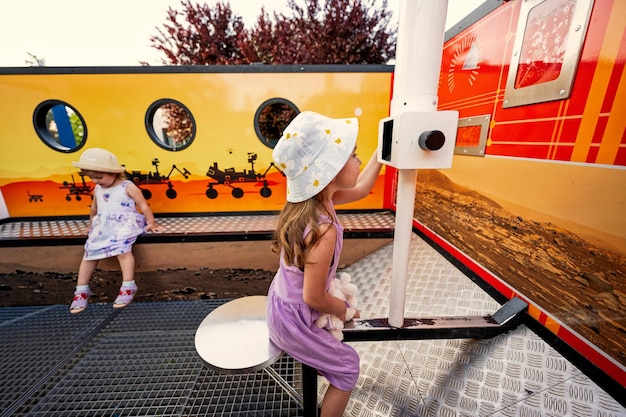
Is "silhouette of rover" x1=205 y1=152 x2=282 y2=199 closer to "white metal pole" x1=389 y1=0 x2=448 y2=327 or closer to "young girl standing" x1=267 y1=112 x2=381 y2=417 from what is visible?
"young girl standing" x1=267 y1=112 x2=381 y2=417

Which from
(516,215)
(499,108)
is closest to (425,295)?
(516,215)

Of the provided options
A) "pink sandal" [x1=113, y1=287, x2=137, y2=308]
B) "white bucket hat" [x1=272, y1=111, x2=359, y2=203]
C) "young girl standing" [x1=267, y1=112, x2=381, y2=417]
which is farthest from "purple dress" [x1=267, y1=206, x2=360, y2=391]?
"pink sandal" [x1=113, y1=287, x2=137, y2=308]

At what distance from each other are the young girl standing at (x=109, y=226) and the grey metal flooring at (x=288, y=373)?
0.27 m

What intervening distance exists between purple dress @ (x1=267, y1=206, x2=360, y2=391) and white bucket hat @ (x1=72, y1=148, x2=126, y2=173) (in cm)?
224

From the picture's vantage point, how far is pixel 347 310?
4.05 feet

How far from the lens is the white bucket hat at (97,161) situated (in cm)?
235

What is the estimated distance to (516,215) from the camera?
1.48 meters

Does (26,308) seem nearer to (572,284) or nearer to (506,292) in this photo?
(506,292)

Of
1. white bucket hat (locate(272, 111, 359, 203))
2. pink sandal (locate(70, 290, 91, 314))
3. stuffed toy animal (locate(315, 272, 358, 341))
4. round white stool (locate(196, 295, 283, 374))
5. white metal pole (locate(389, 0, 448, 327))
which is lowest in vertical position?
pink sandal (locate(70, 290, 91, 314))

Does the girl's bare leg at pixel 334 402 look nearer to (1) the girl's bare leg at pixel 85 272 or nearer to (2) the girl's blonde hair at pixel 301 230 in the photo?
(2) the girl's blonde hair at pixel 301 230

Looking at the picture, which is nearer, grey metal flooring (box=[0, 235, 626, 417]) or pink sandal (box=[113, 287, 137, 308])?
grey metal flooring (box=[0, 235, 626, 417])

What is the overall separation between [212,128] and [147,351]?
2.10 metres

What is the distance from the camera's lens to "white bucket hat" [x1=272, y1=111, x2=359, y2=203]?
1004 mm

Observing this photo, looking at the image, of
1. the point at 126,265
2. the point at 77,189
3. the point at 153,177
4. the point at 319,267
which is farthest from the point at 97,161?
the point at 319,267
